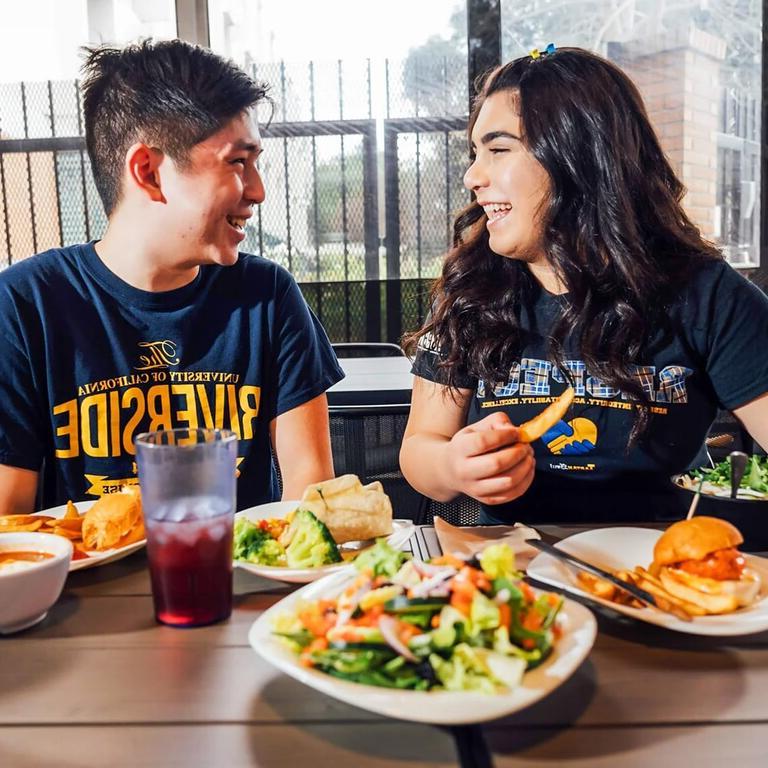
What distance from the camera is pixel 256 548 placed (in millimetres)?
1029

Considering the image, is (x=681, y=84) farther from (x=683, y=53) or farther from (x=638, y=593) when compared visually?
(x=638, y=593)

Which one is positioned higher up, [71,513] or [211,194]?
[211,194]

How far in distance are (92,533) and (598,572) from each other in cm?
64

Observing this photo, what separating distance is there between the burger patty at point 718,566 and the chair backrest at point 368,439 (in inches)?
48.8

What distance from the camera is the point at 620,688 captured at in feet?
2.46

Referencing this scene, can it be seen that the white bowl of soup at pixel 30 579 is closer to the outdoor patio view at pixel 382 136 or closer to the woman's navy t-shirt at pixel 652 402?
the woman's navy t-shirt at pixel 652 402

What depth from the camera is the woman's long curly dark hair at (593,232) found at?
155 cm

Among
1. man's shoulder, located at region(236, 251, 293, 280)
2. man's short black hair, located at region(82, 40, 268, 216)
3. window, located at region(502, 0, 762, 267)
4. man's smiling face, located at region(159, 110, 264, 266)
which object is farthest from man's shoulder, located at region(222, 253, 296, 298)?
window, located at region(502, 0, 762, 267)

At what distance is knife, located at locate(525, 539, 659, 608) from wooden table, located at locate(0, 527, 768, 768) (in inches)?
1.4

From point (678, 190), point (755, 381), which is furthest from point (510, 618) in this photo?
point (678, 190)

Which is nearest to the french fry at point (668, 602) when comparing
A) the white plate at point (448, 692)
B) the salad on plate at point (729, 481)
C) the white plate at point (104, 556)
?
the white plate at point (448, 692)

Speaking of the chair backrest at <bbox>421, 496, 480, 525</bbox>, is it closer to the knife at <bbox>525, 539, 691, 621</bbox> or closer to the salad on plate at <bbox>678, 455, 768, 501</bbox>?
the salad on plate at <bbox>678, 455, 768, 501</bbox>

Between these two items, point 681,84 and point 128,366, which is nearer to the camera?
point 128,366

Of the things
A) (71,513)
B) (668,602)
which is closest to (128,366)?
(71,513)
